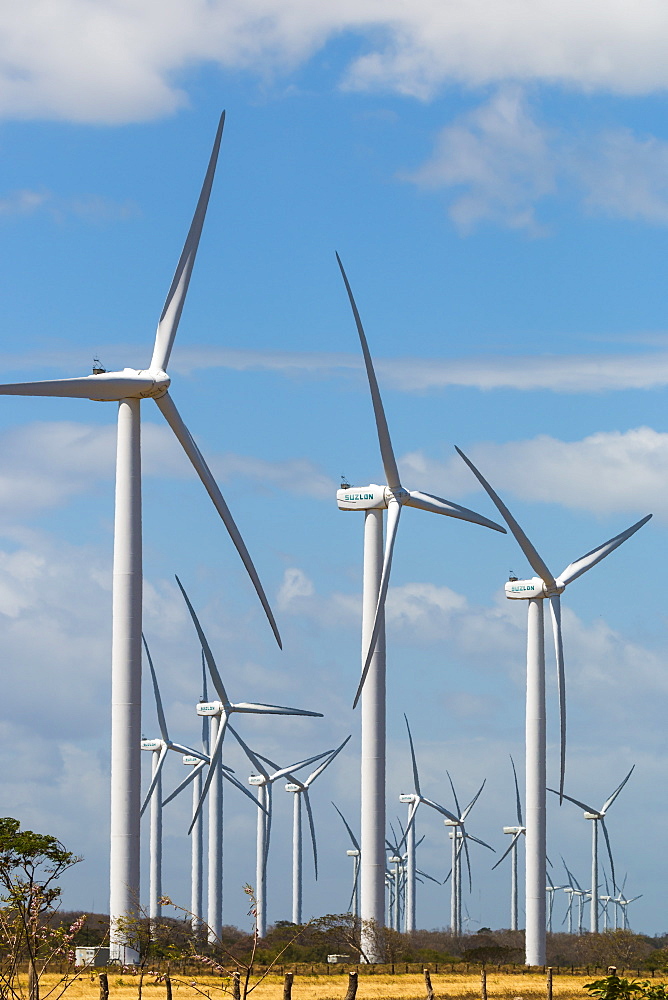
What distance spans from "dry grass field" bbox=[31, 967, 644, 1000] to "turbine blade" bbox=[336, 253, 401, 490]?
24.5 m

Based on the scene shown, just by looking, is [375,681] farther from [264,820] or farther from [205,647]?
[264,820]

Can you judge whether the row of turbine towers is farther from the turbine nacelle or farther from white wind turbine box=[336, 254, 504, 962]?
the turbine nacelle

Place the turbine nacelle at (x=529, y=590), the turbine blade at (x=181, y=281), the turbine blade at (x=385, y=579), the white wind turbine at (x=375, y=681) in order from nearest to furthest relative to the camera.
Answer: the turbine blade at (x=181, y=281)
the turbine blade at (x=385, y=579)
the white wind turbine at (x=375, y=681)
the turbine nacelle at (x=529, y=590)

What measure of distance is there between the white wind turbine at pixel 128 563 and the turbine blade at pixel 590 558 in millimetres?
36684

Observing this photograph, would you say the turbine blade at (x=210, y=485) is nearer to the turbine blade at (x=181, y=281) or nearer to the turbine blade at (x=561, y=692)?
the turbine blade at (x=181, y=281)

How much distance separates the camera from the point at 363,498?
8150 cm

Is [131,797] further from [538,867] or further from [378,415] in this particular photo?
[538,867]

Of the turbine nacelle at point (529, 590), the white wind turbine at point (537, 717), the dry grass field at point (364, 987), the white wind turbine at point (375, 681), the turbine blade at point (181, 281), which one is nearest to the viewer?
the dry grass field at point (364, 987)

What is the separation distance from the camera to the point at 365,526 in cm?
8119

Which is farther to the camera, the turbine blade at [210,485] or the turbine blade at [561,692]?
the turbine blade at [561,692]

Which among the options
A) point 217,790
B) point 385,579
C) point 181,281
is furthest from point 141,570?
point 217,790

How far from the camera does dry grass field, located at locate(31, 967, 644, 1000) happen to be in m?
55.0

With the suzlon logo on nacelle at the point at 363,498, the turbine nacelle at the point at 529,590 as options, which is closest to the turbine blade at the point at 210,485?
the suzlon logo on nacelle at the point at 363,498

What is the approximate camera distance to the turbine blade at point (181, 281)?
203ft
